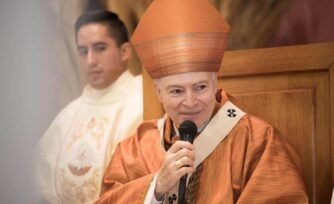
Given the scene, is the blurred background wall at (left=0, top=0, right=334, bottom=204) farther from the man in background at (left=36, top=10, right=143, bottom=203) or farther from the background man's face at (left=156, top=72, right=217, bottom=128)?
the background man's face at (left=156, top=72, right=217, bottom=128)

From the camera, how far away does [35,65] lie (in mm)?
4258

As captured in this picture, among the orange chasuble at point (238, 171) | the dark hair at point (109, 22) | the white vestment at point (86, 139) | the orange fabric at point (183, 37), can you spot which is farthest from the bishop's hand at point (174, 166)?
the dark hair at point (109, 22)

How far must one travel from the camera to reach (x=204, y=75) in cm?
335

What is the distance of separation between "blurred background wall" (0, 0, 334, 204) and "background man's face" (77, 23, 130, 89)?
0.21 feet

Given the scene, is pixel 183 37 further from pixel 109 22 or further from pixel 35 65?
pixel 35 65

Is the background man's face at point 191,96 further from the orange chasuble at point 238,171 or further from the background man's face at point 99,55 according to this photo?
the background man's face at point 99,55

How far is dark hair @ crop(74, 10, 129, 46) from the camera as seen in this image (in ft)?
13.1

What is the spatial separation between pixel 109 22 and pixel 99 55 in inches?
8.2

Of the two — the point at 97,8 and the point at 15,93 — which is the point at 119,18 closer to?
the point at 97,8

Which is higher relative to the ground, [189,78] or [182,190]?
[189,78]

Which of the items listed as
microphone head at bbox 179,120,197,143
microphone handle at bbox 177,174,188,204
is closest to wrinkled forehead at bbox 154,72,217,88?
microphone head at bbox 179,120,197,143

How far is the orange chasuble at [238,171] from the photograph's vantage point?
10.2 ft

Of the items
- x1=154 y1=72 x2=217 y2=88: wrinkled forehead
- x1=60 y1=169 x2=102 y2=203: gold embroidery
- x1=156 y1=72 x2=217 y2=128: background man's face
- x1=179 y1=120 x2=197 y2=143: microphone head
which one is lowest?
x1=60 y1=169 x2=102 y2=203: gold embroidery

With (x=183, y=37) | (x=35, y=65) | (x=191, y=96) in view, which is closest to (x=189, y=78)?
(x=191, y=96)
